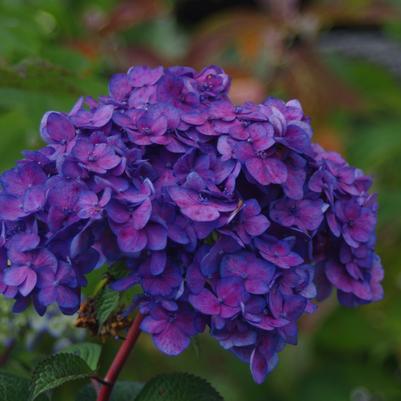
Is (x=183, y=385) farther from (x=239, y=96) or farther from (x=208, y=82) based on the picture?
(x=239, y=96)

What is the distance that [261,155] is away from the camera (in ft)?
3.49

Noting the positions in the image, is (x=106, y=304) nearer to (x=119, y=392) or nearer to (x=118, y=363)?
(x=118, y=363)

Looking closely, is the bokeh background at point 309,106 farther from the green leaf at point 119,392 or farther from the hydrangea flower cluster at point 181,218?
the hydrangea flower cluster at point 181,218

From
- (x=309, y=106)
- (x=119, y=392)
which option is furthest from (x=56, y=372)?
(x=309, y=106)

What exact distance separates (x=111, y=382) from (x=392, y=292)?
4.94 ft

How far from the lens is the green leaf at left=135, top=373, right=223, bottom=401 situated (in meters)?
1.14

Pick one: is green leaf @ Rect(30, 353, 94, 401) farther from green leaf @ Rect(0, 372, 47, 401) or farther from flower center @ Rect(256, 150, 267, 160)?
flower center @ Rect(256, 150, 267, 160)

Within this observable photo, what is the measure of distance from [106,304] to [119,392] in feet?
0.77

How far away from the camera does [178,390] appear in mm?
1149

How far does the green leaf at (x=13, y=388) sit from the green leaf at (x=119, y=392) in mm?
87

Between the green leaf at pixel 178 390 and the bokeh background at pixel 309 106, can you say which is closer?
the green leaf at pixel 178 390

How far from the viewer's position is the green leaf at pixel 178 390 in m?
1.14

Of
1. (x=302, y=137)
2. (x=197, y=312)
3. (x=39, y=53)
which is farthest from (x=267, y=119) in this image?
(x=39, y=53)

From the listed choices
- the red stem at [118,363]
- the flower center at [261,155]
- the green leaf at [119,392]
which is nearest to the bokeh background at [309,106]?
the green leaf at [119,392]
